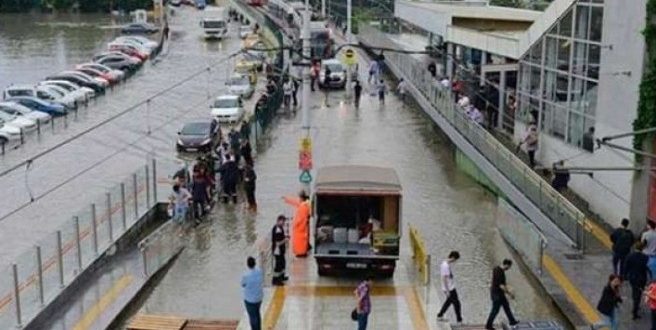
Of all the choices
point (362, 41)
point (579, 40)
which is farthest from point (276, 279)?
point (362, 41)

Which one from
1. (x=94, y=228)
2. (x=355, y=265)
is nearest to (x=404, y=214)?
(x=355, y=265)

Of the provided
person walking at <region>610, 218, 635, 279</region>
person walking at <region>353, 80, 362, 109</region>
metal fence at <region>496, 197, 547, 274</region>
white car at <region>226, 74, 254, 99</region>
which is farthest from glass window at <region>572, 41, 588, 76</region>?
white car at <region>226, 74, 254, 99</region>

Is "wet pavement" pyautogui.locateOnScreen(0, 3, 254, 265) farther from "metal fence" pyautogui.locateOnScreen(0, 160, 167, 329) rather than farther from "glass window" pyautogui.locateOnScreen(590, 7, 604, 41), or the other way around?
"glass window" pyautogui.locateOnScreen(590, 7, 604, 41)

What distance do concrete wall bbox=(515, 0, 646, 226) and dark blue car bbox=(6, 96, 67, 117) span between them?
2987 cm

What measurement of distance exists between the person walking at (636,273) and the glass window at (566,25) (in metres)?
11.3

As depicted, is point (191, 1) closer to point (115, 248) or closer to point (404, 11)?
point (404, 11)

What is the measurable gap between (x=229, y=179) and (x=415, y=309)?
11.2 meters

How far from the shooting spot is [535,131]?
29.8 meters

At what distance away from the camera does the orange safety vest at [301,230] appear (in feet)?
69.4

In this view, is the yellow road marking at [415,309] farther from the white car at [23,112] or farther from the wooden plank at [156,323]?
the white car at [23,112]

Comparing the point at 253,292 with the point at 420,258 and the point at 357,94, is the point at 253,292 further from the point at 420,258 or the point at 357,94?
the point at 357,94

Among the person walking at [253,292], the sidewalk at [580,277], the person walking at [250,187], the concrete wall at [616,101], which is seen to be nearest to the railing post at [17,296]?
the person walking at [253,292]

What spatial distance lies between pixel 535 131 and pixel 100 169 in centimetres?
1527

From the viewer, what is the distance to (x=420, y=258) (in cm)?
2108
